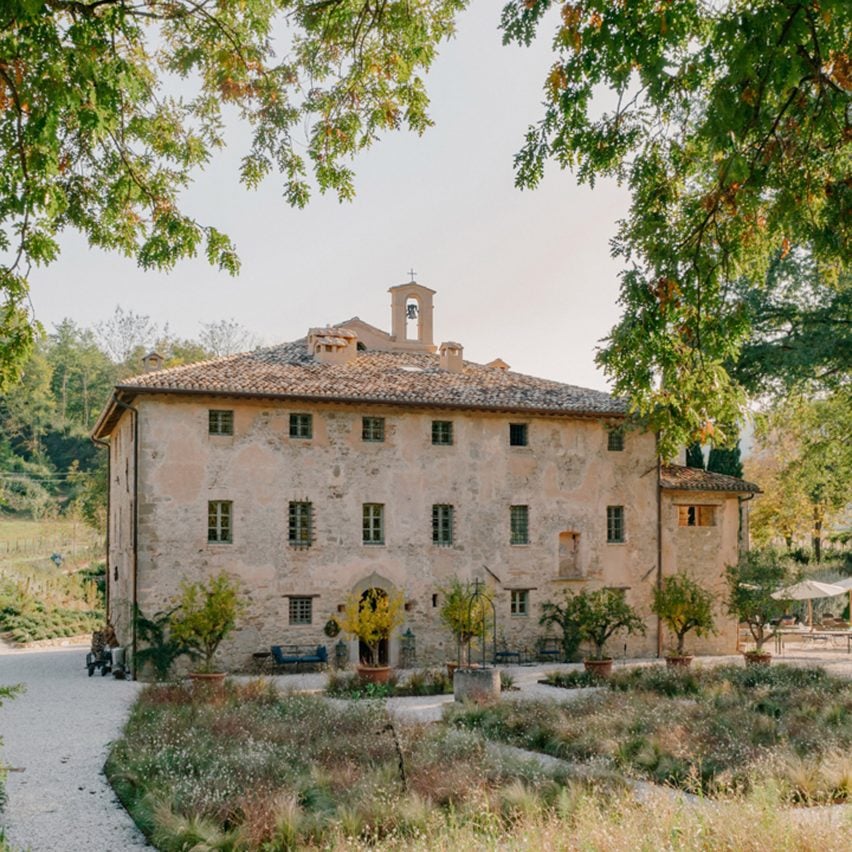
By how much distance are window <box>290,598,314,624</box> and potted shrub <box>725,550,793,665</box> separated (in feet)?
34.7

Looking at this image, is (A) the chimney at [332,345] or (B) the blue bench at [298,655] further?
(A) the chimney at [332,345]

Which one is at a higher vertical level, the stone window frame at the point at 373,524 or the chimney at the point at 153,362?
the chimney at the point at 153,362

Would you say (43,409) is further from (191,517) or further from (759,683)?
(759,683)

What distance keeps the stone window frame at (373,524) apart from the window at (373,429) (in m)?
1.66

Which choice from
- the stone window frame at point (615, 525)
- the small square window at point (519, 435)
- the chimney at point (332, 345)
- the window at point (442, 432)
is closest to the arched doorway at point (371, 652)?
the window at point (442, 432)

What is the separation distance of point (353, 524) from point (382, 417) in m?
→ 2.80

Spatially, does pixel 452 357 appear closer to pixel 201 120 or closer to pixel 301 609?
pixel 301 609

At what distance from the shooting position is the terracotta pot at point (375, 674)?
2123 cm

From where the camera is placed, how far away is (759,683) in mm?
20125

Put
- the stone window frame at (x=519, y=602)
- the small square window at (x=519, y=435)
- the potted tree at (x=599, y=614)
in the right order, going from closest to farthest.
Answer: the potted tree at (x=599, y=614), the stone window frame at (x=519, y=602), the small square window at (x=519, y=435)

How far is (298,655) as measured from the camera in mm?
24219

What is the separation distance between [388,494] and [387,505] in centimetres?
28

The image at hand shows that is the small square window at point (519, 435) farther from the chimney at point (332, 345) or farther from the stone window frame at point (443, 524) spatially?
the chimney at point (332, 345)

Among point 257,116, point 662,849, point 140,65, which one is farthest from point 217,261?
point 662,849
